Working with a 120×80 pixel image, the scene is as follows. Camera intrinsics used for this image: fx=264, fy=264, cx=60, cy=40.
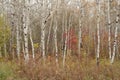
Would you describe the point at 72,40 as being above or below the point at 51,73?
above

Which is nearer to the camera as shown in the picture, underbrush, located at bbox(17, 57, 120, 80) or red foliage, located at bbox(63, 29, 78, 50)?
underbrush, located at bbox(17, 57, 120, 80)

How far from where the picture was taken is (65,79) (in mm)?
10727

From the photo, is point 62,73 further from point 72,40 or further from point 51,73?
point 72,40

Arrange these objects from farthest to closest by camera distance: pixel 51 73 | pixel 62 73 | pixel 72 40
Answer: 1. pixel 72 40
2. pixel 51 73
3. pixel 62 73

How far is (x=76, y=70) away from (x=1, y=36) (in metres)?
23.5

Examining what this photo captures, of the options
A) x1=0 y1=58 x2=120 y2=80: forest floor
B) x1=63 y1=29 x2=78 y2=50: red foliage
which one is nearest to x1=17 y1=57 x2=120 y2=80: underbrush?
x1=0 y1=58 x2=120 y2=80: forest floor

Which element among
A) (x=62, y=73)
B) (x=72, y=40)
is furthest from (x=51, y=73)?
(x=72, y=40)

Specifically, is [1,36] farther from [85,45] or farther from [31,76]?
[31,76]

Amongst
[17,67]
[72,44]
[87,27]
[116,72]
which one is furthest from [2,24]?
[116,72]

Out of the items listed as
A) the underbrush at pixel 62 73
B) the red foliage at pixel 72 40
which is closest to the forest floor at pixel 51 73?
the underbrush at pixel 62 73

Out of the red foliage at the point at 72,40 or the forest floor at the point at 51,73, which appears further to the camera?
the red foliage at the point at 72,40

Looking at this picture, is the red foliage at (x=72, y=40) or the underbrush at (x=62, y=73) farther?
the red foliage at (x=72, y=40)

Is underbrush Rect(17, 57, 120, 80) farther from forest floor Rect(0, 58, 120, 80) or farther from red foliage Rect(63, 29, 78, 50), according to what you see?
red foliage Rect(63, 29, 78, 50)

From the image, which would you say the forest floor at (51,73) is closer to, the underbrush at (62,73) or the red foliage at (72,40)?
the underbrush at (62,73)
